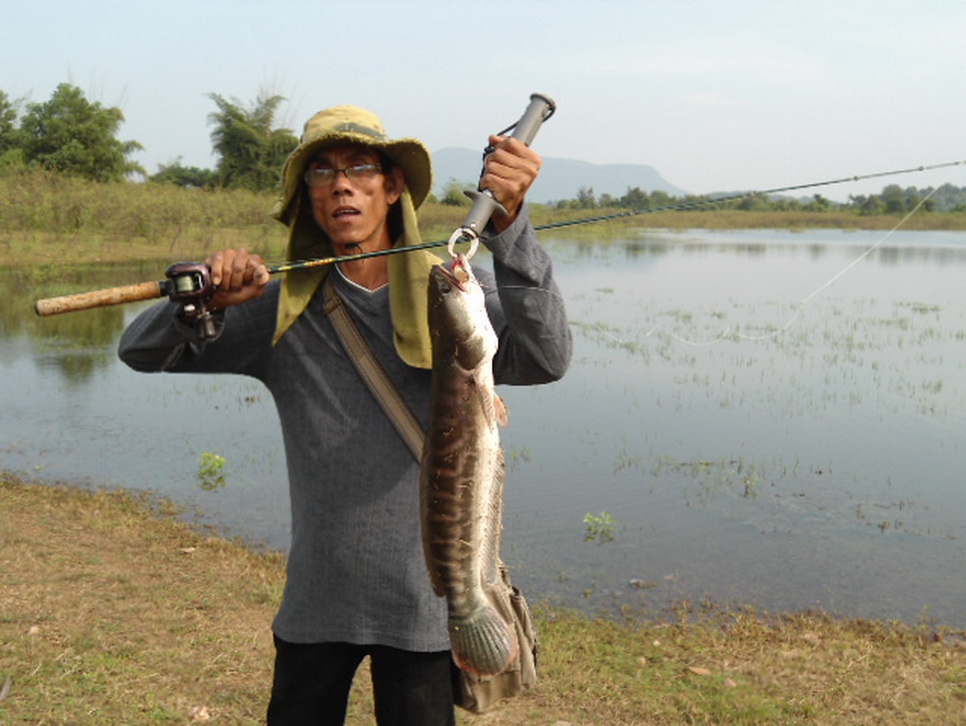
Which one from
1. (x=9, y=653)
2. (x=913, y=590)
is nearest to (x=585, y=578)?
(x=913, y=590)

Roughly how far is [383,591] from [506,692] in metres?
0.41

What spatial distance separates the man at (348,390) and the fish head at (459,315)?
235 mm

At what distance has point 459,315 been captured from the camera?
6.39 feet

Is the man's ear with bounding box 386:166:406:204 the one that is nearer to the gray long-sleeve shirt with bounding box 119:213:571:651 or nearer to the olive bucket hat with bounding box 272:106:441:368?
the olive bucket hat with bounding box 272:106:441:368

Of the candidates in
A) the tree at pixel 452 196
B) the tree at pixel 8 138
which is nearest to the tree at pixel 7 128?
the tree at pixel 8 138

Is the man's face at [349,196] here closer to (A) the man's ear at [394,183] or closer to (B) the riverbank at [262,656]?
(A) the man's ear at [394,183]

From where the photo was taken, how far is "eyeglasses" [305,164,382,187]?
8.09 feet

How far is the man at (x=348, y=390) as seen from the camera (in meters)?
2.33

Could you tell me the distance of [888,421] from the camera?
11.1 metres

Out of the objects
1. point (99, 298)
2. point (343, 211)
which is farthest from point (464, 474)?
point (99, 298)

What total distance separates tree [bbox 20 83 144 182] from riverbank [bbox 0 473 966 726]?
95.0 ft

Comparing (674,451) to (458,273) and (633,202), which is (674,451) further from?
(458,273)

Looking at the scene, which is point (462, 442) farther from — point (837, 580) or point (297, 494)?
point (837, 580)

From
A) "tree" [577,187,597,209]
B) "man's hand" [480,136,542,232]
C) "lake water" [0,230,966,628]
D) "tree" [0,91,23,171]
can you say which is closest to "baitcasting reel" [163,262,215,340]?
"man's hand" [480,136,542,232]
